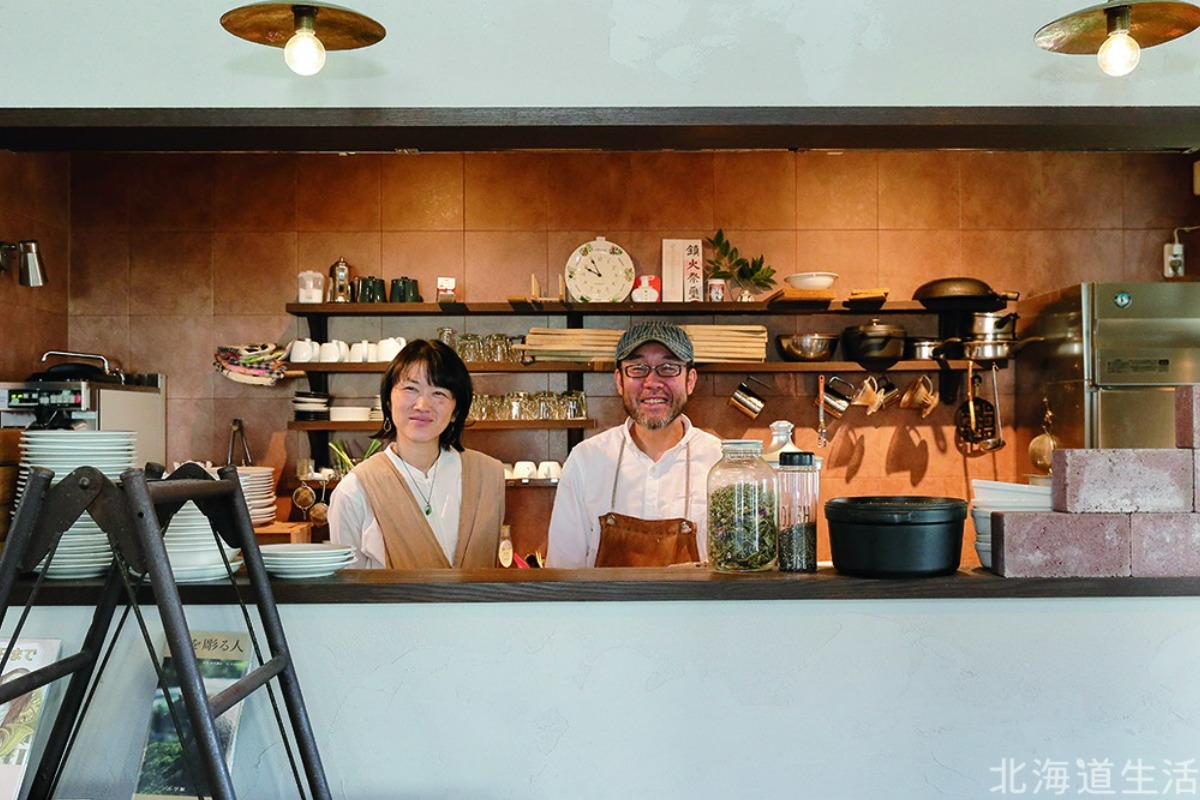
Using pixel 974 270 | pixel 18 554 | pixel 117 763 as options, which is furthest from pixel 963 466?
pixel 18 554

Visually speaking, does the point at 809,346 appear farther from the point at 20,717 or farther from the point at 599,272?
the point at 20,717

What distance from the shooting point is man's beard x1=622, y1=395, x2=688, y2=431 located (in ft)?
11.2

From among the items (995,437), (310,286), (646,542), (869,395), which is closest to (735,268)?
(869,395)

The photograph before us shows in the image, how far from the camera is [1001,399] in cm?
544

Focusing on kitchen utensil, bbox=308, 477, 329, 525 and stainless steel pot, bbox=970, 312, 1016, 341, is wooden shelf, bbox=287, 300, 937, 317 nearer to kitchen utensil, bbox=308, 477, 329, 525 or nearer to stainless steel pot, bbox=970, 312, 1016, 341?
stainless steel pot, bbox=970, 312, 1016, 341

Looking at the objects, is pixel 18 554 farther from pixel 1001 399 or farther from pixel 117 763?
pixel 1001 399

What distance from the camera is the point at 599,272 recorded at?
5.32 meters

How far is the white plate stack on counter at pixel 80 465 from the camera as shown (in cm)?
222

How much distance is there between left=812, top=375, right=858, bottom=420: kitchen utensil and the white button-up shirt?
1.95m

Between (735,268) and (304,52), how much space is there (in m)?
3.43

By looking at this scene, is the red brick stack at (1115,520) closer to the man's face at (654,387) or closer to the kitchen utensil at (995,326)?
the man's face at (654,387)

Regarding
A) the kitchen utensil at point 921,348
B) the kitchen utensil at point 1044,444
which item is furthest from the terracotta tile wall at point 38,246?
the kitchen utensil at point 1044,444

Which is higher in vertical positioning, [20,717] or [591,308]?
[591,308]

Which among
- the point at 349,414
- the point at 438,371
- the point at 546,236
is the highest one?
the point at 546,236
